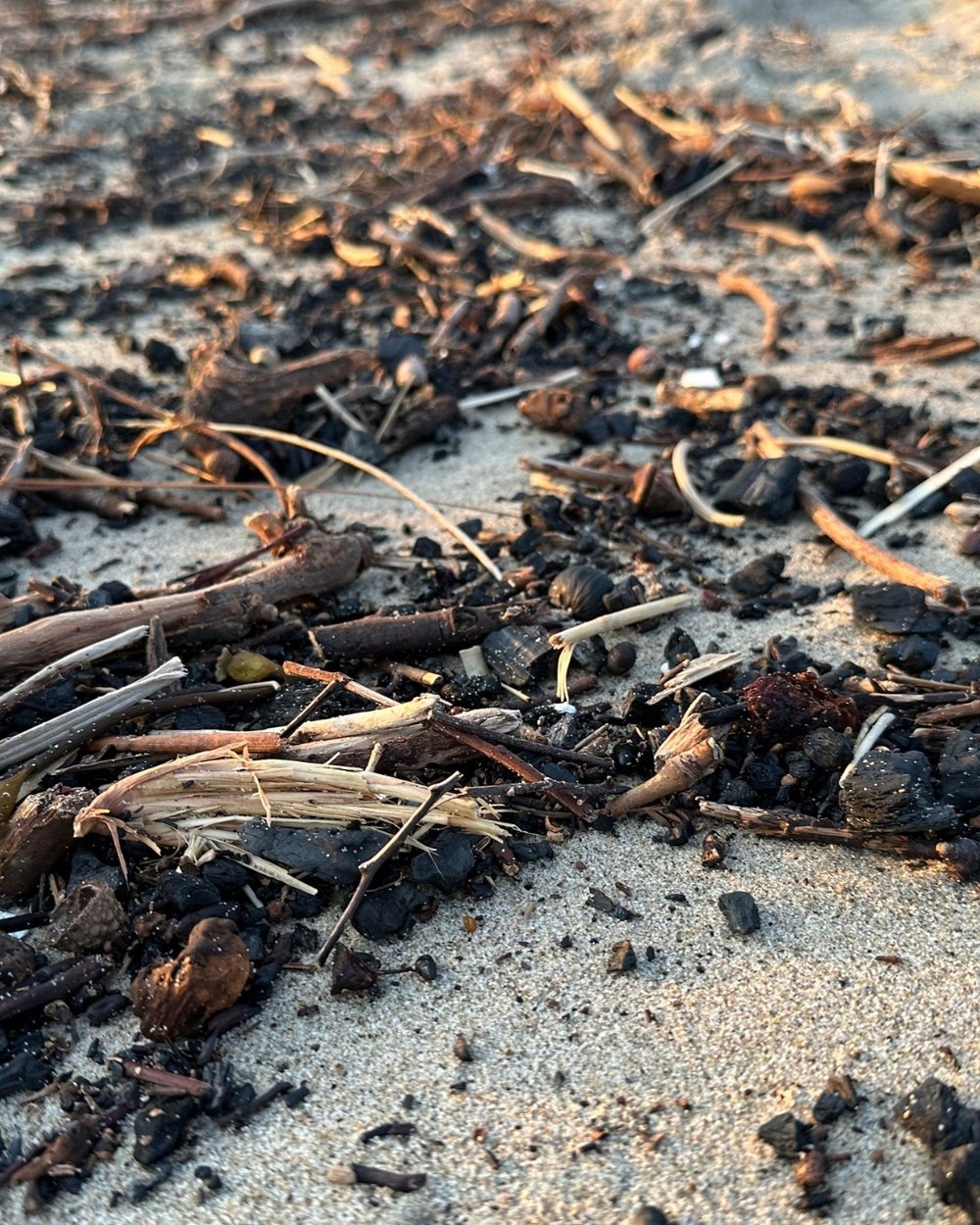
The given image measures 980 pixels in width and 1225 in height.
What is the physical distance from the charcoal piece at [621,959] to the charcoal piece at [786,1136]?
1.46 feet

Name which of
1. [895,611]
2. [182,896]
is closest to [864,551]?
[895,611]

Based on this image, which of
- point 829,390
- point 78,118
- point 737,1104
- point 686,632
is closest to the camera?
point 737,1104

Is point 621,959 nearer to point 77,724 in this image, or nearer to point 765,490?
point 77,724

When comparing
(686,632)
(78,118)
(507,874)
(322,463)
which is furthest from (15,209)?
(507,874)

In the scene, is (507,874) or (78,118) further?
(78,118)

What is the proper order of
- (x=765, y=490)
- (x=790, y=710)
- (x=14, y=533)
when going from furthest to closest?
(x=14, y=533)
(x=765, y=490)
(x=790, y=710)

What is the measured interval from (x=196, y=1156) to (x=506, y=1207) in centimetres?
63

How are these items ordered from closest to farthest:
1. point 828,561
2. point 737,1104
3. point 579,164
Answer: point 737,1104 → point 828,561 → point 579,164

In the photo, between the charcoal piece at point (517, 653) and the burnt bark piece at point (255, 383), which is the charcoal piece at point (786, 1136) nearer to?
the charcoal piece at point (517, 653)

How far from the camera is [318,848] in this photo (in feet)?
8.61

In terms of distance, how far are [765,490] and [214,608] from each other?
1964mm

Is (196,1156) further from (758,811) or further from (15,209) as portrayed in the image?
(15,209)

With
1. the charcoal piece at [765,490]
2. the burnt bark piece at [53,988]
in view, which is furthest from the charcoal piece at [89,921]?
the charcoal piece at [765,490]

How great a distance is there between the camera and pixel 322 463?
177 inches
